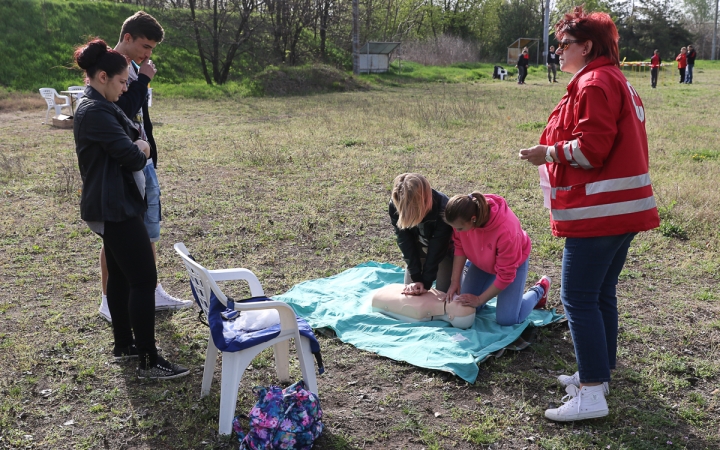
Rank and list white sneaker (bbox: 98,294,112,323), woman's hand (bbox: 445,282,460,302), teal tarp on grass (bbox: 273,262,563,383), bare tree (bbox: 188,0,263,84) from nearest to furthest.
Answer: teal tarp on grass (bbox: 273,262,563,383) < woman's hand (bbox: 445,282,460,302) < white sneaker (bbox: 98,294,112,323) < bare tree (bbox: 188,0,263,84)

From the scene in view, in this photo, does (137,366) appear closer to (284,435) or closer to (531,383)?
(284,435)

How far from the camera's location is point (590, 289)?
2.85 metres

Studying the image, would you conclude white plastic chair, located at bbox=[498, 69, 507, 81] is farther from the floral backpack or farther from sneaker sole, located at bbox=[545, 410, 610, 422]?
the floral backpack

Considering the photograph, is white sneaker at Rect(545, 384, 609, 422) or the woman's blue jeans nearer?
the woman's blue jeans

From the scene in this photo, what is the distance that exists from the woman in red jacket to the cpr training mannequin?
1180mm

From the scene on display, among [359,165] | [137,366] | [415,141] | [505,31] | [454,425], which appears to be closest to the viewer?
[454,425]

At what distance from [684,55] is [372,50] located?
43.7 feet

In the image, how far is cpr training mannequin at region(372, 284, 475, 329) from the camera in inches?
161

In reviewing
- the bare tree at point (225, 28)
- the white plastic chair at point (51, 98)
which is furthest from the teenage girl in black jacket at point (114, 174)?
the bare tree at point (225, 28)

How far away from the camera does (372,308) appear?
4.47 m

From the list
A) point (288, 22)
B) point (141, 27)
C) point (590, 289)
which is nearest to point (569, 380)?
point (590, 289)

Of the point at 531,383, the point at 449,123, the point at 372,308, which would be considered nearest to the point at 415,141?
the point at 449,123

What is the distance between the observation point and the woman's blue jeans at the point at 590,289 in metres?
2.80

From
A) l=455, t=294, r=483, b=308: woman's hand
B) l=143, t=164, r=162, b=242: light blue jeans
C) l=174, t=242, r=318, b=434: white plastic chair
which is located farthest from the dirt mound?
l=174, t=242, r=318, b=434: white plastic chair
